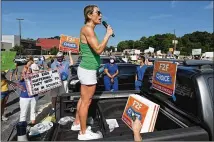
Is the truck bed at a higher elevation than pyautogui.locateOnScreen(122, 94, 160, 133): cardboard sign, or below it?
below

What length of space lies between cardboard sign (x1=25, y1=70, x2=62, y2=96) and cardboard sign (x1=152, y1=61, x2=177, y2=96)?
2472 mm

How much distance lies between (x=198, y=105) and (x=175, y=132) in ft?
1.24

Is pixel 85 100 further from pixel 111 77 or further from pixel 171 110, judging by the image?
pixel 111 77

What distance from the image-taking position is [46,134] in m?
2.60

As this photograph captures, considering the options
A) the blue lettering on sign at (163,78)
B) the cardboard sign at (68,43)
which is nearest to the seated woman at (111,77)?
the cardboard sign at (68,43)

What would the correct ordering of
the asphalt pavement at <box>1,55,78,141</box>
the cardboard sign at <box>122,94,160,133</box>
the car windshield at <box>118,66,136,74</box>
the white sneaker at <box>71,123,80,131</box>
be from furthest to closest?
the car windshield at <box>118,66,136,74</box> < the asphalt pavement at <box>1,55,78,141</box> < the white sneaker at <box>71,123,80,131</box> < the cardboard sign at <box>122,94,160,133</box>

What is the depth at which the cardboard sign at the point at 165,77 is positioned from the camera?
9.34 feet

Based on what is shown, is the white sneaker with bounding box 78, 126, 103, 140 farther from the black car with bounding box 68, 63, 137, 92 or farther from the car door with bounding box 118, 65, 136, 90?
the car door with bounding box 118, 65, 136, 90

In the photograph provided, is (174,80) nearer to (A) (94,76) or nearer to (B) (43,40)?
(A) (94,76)

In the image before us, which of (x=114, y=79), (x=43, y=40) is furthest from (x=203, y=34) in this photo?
(x=114, y=79)

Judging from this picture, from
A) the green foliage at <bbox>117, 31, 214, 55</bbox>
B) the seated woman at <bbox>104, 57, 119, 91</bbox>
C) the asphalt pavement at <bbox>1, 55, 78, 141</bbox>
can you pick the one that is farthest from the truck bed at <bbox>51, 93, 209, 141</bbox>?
the green foliage at <bbox>117, 31, 214, 55</bbox>

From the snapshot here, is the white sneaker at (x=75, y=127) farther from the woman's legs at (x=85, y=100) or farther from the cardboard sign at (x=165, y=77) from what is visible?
the cardboard sign at (x=165, y=77)

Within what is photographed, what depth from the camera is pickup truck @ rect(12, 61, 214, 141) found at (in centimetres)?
229

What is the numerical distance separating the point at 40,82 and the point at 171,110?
286cm
